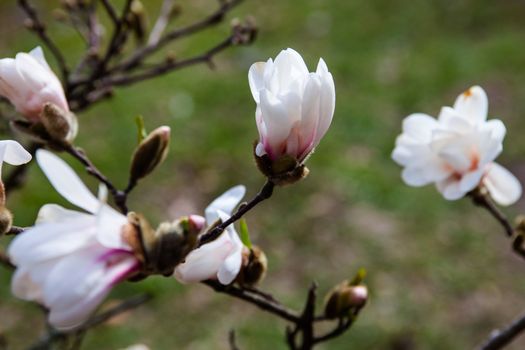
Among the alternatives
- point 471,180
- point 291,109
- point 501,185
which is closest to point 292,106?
point 291,109

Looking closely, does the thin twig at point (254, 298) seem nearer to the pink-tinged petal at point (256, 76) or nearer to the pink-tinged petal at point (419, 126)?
the pink-tinged petal at point (256, 76)

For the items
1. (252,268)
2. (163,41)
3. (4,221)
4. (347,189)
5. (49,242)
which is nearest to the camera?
(49,242)

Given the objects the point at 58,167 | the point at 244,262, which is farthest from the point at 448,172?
the point at 58,167

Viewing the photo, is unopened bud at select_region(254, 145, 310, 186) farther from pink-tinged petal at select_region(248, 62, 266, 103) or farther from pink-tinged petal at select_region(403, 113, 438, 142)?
pink-tinged petal at select_region(403, 113, 438, 142)

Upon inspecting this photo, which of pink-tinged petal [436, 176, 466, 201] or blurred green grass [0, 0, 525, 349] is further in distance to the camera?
blurred green grass [0, 0, 525, 349]

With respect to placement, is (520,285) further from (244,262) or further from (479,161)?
(244,262)

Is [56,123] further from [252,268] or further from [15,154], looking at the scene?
[252,268]

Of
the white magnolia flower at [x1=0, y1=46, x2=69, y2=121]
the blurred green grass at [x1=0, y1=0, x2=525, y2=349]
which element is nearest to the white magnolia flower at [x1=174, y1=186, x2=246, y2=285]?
the white magnolia flower at [x1=0, y1=46, x2=69, y2=121]
